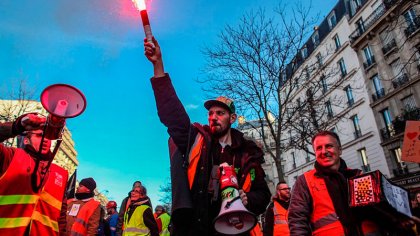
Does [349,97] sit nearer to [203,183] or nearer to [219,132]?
[219,132]

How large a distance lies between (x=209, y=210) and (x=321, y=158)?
1.53 metres

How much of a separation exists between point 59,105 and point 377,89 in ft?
100

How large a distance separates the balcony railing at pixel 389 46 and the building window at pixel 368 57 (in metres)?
1.50

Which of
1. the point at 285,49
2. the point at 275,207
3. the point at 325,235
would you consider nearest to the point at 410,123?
→ the point at 275,207

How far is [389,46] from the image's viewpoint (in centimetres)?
2661

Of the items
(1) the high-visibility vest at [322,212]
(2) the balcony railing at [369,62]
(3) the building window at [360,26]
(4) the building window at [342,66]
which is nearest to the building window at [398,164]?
(2) the balcony railing at [369,62]

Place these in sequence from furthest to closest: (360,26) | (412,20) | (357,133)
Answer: (357,133) < (360,26) < (412,20)

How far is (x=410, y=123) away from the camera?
18.9 ft

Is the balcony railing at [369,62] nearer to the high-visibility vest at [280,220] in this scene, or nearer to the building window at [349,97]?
the building window at [349,97]

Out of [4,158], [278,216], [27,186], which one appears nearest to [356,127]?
[278,216]

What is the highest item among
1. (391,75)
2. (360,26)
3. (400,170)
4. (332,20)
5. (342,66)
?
(332,20)

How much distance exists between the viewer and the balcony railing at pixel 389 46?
26030mm

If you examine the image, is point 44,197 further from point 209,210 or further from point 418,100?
point 418,100

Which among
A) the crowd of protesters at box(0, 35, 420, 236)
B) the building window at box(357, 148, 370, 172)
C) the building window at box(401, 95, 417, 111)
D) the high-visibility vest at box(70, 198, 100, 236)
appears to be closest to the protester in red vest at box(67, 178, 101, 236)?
the high-visibility vest at box(70, 198, 100, 236)
